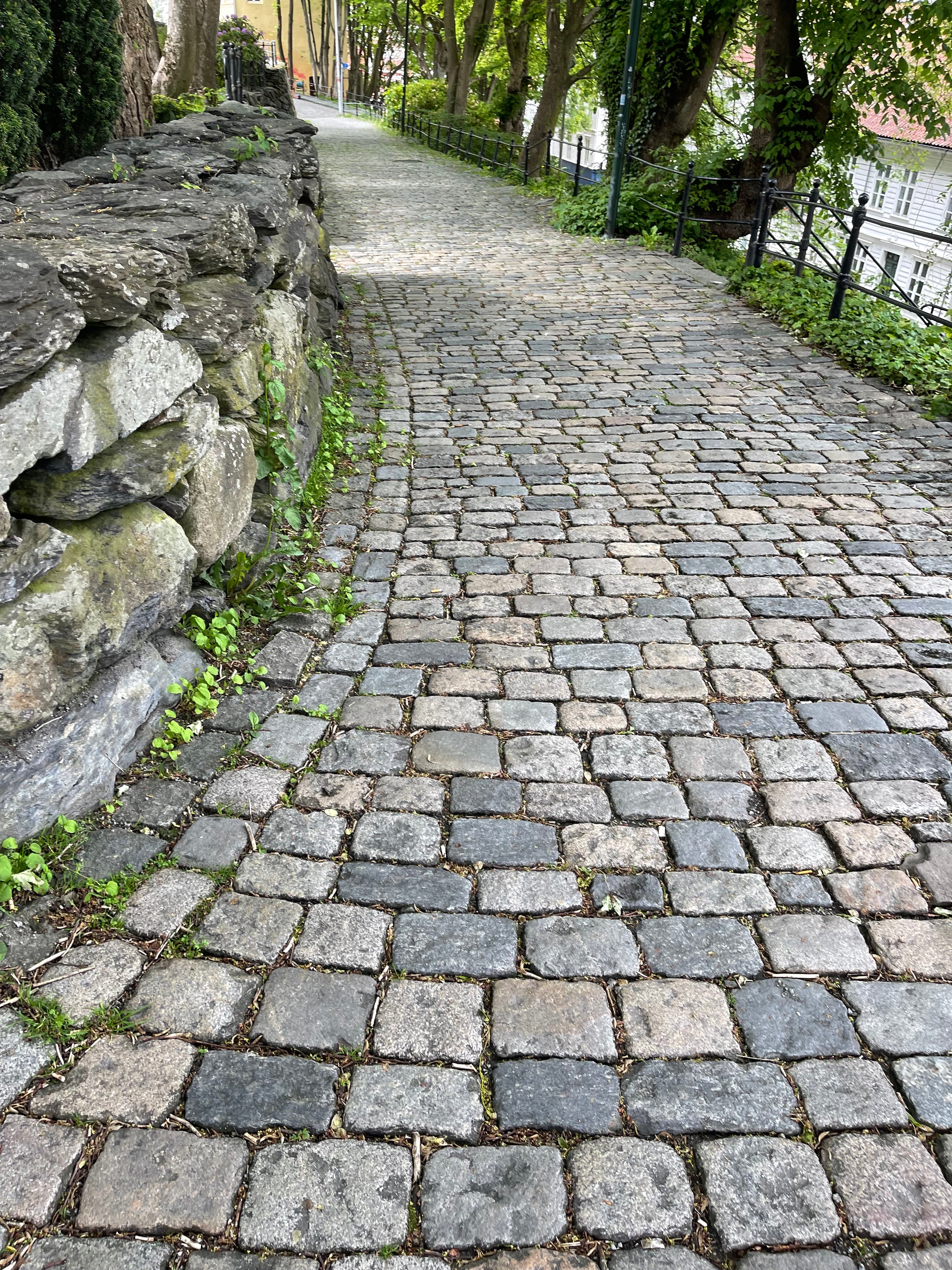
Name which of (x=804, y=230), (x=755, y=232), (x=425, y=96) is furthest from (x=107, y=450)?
(x=425, y=96)

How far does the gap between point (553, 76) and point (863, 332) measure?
54.9 feet

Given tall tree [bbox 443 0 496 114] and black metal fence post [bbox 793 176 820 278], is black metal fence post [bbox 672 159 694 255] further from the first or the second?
tall tree [bbox 443 0 496 114]

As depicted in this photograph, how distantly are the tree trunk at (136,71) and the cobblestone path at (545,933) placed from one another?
12.6 feet

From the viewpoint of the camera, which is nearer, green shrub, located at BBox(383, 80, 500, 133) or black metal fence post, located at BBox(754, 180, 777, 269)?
black metal fence post, located at BBox(754, 180, 777, 269)

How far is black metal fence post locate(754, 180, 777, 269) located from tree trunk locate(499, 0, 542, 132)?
2079cm

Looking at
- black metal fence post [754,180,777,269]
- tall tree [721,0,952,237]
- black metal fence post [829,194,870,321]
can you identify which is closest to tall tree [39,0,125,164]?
black metal fence post [829,194,870,321]

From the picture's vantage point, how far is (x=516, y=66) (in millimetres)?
28641

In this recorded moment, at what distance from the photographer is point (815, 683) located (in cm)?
365

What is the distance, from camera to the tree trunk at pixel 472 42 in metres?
27.4

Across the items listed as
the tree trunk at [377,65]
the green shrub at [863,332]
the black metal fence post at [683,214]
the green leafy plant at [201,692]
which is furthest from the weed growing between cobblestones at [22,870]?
the tree trunk at [377,65]

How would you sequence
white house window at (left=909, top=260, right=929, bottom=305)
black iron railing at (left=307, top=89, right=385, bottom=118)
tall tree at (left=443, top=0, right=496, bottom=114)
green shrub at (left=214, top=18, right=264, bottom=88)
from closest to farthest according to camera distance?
green shrub at (left=214, top=18, right=264, bottom=88), tall tree at (left=443, top=0, right=496, bottom=114), white house window at (left=909, top=260, right=929, bottom=305), black iron railing at (left=307, top=89, right=385, bottom=118)

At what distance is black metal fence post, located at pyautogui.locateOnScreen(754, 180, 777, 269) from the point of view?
10.1m

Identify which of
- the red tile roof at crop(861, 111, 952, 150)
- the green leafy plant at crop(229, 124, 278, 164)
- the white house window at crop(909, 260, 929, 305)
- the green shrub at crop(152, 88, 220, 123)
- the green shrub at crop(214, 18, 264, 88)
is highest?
the green shrub at crop(214, 18, 264, 88)

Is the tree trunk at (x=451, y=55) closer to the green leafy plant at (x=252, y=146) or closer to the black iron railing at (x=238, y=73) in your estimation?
the black iron railing at (x=238, y=73)
